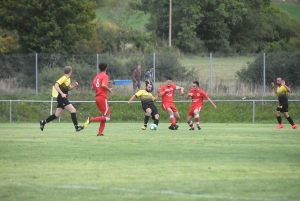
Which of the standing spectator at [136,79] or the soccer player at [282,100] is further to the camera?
the standing spectator at [136,79]

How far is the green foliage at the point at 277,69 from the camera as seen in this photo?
124 ft

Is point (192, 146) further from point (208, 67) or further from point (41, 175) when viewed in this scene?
point (208, 67)

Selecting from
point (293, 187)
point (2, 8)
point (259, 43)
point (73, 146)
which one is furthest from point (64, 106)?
point (259, 43)

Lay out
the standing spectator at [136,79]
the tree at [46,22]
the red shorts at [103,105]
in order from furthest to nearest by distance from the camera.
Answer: the tree at [46,22] → the standing spectator at [136,79] → the red shorts at [103,105]

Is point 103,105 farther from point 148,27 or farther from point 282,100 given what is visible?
point 148,27

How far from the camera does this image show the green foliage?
37.8 m

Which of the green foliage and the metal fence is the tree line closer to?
the metal fence

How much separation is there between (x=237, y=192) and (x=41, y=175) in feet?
10.8

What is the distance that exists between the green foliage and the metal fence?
1.05 ft

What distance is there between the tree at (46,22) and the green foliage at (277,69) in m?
14.5

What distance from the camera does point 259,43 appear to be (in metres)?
75.8

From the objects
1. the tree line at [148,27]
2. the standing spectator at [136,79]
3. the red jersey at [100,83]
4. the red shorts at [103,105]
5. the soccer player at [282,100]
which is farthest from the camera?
the tree line at [148,27]

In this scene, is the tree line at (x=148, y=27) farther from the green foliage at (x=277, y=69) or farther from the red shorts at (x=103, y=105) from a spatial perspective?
the red shorts at (x=103, y=105)

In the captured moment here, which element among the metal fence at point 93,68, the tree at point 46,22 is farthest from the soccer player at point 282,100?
the tree at point 46,22
